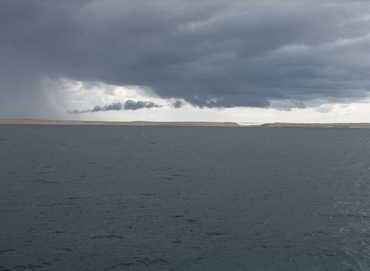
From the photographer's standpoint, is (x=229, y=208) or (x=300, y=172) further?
(x=300, y=172)

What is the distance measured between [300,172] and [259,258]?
46.7 m

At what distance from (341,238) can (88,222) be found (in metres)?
23.7

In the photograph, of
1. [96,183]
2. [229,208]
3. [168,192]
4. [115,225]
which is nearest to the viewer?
[115,225]

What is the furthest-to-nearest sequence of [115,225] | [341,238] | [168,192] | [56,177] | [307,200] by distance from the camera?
1. [56,177]
2. [168,192]
3. [307,200]
4. [115,225]
5. [341,238]

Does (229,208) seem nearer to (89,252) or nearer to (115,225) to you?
(115,225)

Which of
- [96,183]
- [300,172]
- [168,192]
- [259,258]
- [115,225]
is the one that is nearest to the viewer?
[259,258]

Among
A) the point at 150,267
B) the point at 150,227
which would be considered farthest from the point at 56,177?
the point at 150,267

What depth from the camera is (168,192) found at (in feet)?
155

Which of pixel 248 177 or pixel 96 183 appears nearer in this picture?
pixel 96 183

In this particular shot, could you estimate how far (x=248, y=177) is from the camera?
60562 millimetres

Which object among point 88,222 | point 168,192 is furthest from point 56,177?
point 88,222

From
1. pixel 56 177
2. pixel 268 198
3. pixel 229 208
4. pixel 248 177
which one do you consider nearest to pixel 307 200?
pixel 268 198

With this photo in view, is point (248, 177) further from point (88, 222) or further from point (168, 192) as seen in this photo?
point (88, 222)

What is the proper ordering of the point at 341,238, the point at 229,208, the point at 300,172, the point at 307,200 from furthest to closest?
the point at 300,172 → the point at 307,200 → the point at 229,208 → the point at 341,238
